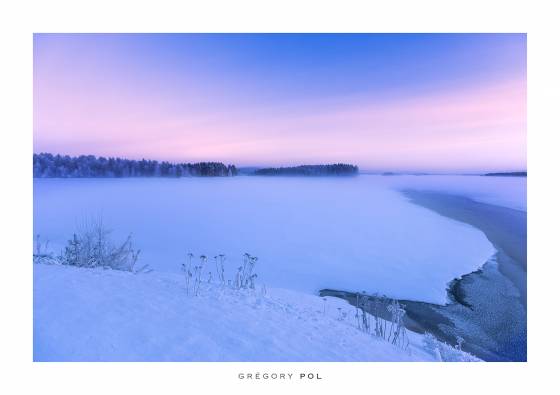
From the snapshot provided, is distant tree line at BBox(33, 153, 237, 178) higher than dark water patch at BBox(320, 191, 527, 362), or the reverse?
distant tree line at BBox(33, 153, 237, 178)

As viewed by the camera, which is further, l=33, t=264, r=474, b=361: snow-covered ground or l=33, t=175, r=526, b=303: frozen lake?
l=33, t=175, r=526, b=303: frozen lake

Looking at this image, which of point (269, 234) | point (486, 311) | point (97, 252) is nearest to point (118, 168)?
point (97, 252)

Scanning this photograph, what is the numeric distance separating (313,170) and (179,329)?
5.01m

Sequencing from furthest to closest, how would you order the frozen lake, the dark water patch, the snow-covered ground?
the frozen lake
the dark water patch
the snow-covered ground

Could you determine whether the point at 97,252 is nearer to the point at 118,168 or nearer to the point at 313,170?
the point at 118,168

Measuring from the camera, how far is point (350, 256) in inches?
231

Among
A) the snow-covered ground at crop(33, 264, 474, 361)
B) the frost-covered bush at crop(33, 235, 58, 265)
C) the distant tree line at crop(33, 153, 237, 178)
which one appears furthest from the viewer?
the distant tree line at crop(33, 153, 237, 178)

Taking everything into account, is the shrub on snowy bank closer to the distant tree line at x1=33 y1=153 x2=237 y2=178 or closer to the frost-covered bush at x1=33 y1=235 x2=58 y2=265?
the frost-covered bush at x1=33 y1=235 x2=58 y2=265

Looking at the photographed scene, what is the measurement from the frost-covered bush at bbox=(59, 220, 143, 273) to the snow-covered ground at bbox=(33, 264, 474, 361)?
1118 millimetres

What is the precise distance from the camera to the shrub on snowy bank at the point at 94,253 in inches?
170

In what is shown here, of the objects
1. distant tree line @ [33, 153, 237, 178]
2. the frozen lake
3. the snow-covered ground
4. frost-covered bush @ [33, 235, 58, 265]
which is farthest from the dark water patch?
frost-covered bush @ [33, 235, 58, 265]

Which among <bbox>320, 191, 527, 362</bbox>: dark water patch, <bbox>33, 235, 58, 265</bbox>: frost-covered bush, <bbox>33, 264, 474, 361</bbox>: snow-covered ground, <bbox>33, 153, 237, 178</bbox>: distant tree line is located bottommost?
<bbox>320, 191, 527, 362</bbox>: dark water patch

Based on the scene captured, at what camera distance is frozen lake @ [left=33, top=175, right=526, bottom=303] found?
471 cm
